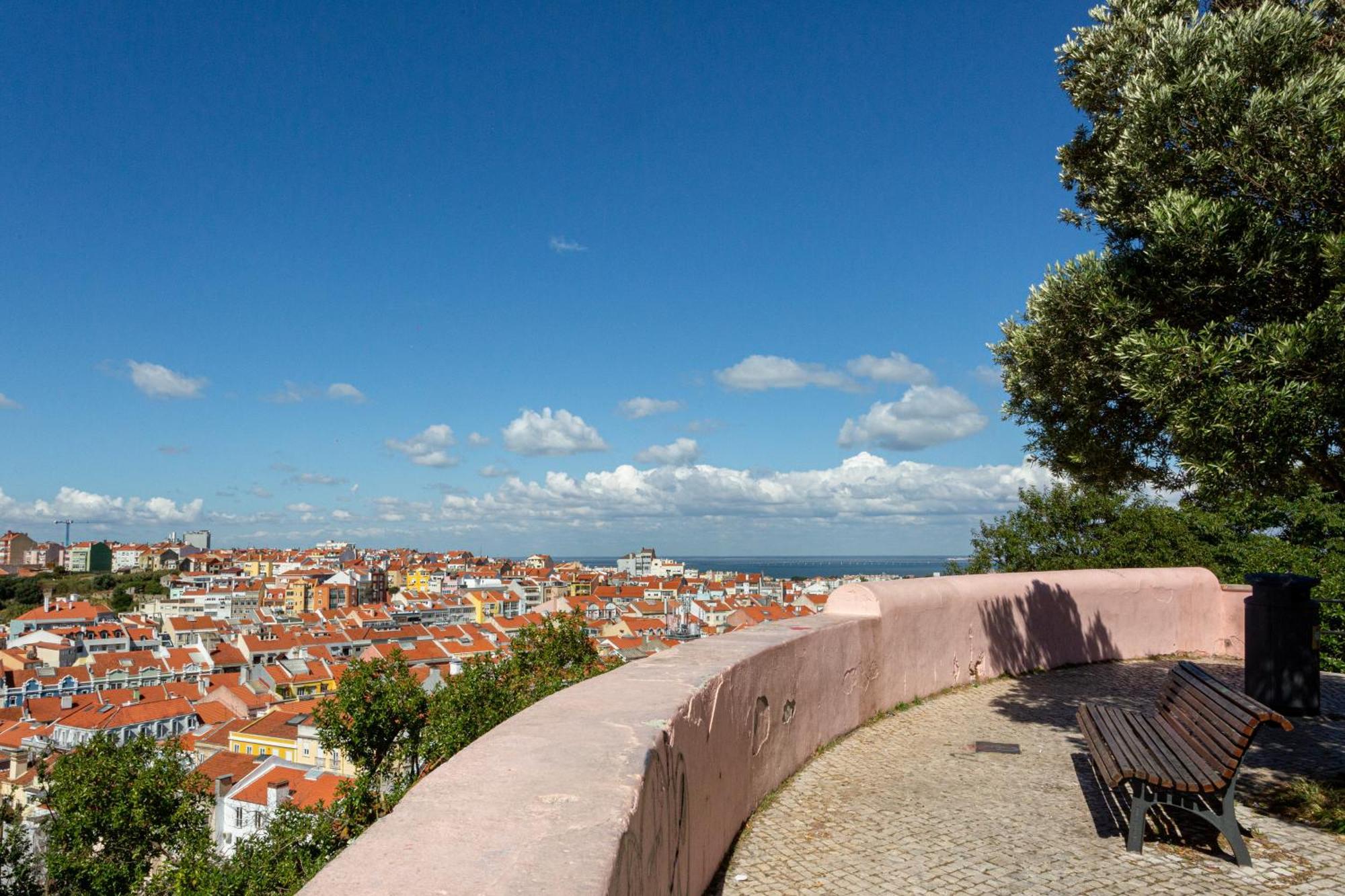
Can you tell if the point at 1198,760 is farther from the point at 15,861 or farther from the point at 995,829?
the point at 15,861

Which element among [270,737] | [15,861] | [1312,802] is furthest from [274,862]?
[270,737]

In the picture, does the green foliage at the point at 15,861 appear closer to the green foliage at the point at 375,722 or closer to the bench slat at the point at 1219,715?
the green foliage at the point at 375,722

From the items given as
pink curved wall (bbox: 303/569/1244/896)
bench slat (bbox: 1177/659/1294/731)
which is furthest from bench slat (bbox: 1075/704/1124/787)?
pink curved wall (bbox: 303/569/1244/896)

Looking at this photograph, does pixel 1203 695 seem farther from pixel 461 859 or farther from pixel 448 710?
pixel 448 710

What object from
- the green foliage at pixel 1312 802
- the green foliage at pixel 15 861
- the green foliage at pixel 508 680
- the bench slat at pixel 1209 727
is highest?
the bench slat at pixel 1209 727

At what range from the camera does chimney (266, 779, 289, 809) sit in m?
36.4

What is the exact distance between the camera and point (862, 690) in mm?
6219

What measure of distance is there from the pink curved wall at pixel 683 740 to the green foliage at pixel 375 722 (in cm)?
1572

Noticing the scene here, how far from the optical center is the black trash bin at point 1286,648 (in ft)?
22.2

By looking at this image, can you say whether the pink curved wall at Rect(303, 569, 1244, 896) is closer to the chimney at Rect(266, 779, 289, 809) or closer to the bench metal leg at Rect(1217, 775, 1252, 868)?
the bench metal leg at Rect(1217, 775, 1252, 868)

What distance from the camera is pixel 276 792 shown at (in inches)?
1454

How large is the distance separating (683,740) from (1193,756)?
9.09 feet

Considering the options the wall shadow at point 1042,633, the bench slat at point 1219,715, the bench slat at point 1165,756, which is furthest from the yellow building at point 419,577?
the bench slat at point 1219,715

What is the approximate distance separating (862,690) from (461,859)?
5.01 meters
